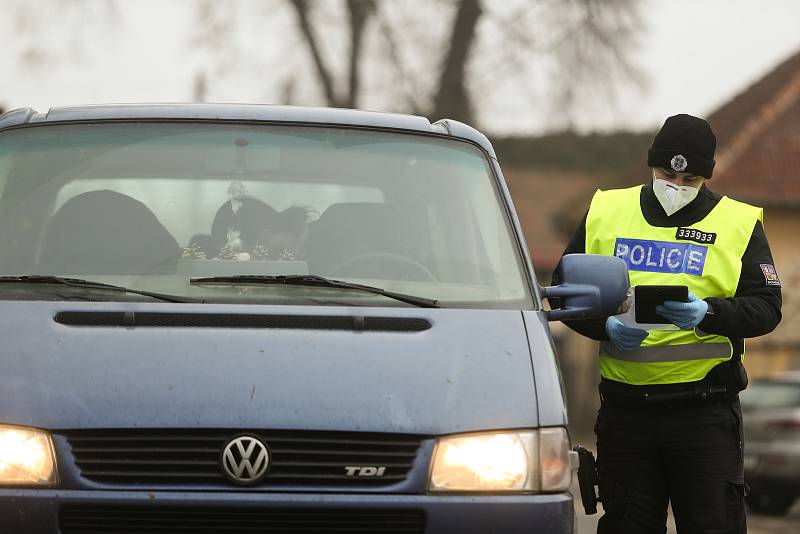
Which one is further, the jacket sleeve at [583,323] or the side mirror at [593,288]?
the jacket sleeve at [583,323]

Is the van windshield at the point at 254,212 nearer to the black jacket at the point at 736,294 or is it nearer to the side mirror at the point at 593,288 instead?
the side mirror at the point at 593,288

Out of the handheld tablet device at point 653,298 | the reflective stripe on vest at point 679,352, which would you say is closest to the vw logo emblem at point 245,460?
the handheld tablet device at point 653,298

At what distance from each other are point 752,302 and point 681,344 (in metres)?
0.28

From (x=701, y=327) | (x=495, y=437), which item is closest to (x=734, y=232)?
(x=701, y=327)

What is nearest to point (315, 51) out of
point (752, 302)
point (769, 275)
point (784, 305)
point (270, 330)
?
point (784, 305)

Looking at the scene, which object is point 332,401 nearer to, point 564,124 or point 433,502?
point 433,502

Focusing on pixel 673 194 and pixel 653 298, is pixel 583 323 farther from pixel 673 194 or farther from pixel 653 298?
pixel 673 194

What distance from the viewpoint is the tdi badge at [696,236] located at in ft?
18.3

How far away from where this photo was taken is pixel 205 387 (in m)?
4.16

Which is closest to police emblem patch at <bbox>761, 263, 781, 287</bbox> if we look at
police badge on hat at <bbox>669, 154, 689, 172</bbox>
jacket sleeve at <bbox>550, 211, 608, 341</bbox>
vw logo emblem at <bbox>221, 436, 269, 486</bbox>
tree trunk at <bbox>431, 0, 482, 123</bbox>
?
police badge on hat at <bbox>669, 154, 689, 172</bbox>

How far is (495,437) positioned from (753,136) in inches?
1096

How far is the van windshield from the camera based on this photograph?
15.9 feet

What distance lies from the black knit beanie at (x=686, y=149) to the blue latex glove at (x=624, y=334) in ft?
1.96

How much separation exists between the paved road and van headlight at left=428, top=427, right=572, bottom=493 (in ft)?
24.7
